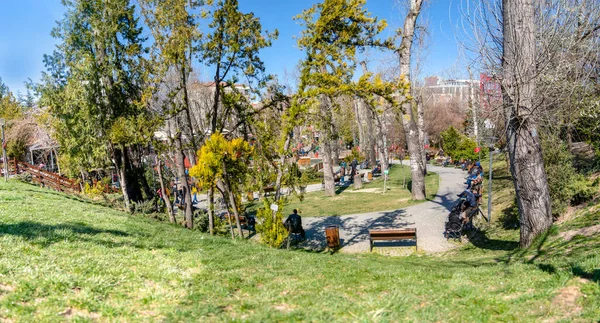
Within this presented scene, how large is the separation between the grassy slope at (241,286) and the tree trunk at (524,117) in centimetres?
128

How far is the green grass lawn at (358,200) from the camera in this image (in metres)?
17.9

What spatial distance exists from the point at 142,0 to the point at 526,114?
10985 mm

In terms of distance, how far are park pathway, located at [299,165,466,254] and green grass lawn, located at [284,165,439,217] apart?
995 mm

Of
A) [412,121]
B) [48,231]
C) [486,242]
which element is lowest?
[486,242]

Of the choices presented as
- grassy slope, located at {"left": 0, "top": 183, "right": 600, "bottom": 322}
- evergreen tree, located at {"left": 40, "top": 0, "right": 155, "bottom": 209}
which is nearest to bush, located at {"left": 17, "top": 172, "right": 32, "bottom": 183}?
evergreen tree, located at {"left": 40, "top": 0, "right": 155, "bottom": 209}

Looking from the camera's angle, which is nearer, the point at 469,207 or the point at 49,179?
the point at 469,207

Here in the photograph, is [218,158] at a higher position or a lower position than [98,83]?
lower

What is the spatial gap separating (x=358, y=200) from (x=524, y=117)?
12961 mm

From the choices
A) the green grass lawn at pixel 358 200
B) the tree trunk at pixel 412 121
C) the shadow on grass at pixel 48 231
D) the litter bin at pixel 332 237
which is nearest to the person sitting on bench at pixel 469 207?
the litter bin at pixel 332 237

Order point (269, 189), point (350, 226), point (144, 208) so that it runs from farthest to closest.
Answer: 1. point (144, 208)
2. point (350, 226)
3. point (269, 189)

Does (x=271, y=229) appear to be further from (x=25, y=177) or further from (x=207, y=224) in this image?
(x=25, y=177)

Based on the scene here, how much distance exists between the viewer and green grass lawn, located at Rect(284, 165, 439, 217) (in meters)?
17.9

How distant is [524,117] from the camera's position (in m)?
A: 7.76

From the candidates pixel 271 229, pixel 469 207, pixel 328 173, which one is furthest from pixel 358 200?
pixel 271 229
